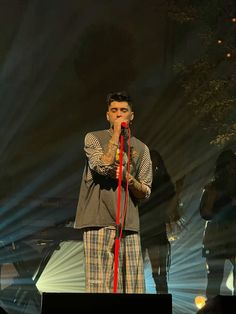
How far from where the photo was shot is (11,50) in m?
3.45

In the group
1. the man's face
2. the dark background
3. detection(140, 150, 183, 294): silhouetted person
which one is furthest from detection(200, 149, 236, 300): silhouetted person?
the man's face

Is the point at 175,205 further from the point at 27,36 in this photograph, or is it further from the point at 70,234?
the point at 27,36

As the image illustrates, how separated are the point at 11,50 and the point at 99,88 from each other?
68 centimetres

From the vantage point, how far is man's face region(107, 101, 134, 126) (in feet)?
7.01

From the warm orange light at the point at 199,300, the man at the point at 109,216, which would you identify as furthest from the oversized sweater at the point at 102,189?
the warm orange light at the point at 199,300

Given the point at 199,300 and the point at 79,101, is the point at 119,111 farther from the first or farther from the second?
the point at 79,101

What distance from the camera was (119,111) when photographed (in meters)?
2.14

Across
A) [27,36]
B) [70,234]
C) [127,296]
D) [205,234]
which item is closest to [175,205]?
[205,234]

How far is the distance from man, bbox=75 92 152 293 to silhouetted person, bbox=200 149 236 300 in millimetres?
1303

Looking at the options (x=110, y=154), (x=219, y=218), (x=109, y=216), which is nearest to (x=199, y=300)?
(x=219, y=218)

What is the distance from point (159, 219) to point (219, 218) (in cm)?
41

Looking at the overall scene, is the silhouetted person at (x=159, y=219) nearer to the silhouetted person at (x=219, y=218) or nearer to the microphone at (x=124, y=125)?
the silhouetted person at (x=219, y=218)

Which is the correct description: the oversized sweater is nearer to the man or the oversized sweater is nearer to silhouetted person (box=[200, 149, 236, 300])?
the man

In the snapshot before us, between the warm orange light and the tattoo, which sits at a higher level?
the tattoo
